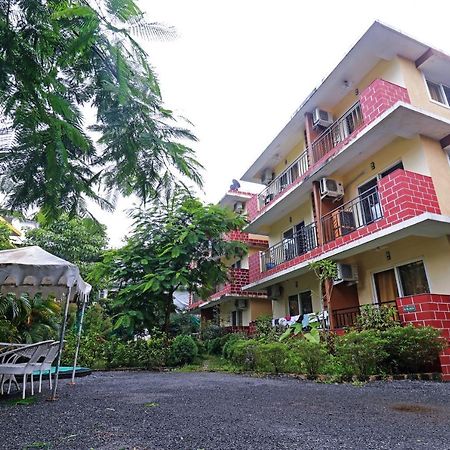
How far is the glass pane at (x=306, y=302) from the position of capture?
41.4 feet

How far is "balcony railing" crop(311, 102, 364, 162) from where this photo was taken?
34.6 ft

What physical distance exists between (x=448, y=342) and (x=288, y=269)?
18.7 feet

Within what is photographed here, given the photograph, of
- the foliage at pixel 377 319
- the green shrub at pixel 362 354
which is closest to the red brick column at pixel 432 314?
the foliage at pixel 377 319

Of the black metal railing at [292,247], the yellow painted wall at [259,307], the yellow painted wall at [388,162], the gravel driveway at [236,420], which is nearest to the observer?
the gravel driveway at [236,420]

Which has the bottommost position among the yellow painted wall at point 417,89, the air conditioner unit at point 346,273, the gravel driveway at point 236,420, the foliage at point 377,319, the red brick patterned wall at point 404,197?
the gravel driveway at point 236,420

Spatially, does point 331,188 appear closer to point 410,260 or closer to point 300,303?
point 410,260

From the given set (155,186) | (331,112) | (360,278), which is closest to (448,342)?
(360,278)

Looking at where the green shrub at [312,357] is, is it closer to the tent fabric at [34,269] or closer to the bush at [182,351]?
the tent fabric at [34,269]

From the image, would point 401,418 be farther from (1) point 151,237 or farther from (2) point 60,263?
(1) point 151,237

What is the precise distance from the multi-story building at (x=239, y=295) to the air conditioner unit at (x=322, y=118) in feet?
15.8

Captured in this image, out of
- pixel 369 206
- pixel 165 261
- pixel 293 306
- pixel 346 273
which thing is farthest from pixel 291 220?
pixel 165 261

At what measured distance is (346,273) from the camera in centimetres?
992

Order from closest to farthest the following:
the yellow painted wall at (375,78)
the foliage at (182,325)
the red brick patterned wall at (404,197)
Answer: the red brick patterned wall at (404,197) → the yellow painted wall at (375,78) → the foliage at (182,325)

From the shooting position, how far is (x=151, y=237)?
38.3 ft
